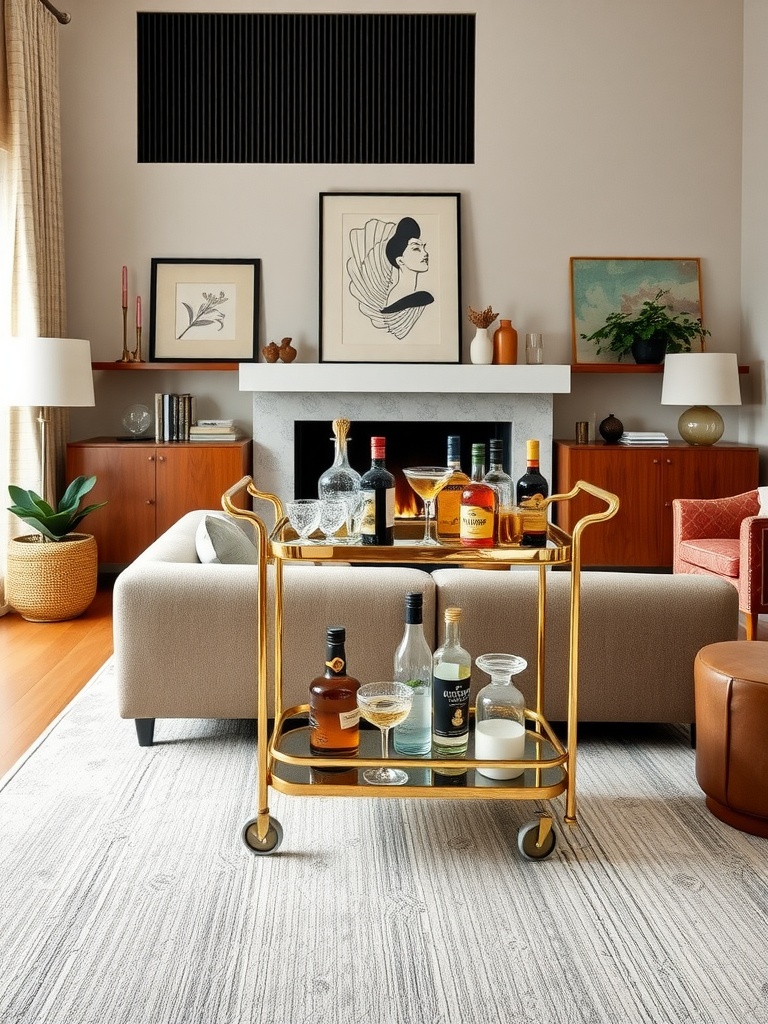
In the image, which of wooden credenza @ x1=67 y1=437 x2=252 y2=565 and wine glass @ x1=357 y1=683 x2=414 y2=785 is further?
wooden credenza @ x1=67 y1=437 x2=252 y2=565

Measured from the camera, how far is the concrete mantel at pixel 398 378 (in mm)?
5348

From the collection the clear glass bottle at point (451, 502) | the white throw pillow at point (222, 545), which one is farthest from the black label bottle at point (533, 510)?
the white throw pillow at point (222, 545)

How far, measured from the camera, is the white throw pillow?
3045 millimetres

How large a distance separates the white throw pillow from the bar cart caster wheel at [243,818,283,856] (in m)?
0.99

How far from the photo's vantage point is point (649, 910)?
1.99 m

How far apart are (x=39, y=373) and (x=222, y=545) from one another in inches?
76.2

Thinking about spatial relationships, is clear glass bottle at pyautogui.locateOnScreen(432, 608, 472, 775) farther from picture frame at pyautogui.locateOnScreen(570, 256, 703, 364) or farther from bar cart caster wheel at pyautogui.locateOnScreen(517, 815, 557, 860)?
picture frame at pyautogui.locateOnScreen(570, 256, 703, 364)

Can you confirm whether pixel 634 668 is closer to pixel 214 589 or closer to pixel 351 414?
pixel 214 589

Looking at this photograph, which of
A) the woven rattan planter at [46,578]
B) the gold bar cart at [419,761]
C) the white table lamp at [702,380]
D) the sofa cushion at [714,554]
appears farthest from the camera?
the white table lamp at [702,380]

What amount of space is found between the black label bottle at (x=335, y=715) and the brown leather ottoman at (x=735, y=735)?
0.87 metres

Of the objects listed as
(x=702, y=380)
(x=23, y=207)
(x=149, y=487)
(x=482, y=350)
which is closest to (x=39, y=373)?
(x=23, y=207)

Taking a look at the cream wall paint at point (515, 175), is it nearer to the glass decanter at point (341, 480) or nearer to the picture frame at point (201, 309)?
the picture frame at point (201, 309)

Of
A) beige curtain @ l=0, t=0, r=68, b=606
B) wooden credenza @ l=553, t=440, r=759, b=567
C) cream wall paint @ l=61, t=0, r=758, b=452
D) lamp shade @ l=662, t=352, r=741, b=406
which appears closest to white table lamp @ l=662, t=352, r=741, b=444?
lamp shade @ l=662, t=352, r=741, b=406

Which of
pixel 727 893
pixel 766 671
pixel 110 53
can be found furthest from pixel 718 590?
pixel 110 53
